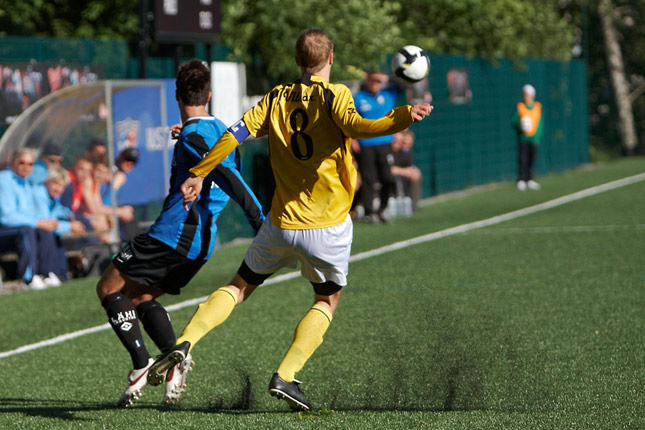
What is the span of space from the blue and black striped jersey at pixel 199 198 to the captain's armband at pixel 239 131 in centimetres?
40

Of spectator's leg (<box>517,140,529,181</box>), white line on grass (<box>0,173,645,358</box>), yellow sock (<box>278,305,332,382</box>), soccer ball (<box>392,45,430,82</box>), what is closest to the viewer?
yellow sock (<box>278,305,332,382</box>)

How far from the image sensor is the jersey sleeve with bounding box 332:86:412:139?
17.1 ft

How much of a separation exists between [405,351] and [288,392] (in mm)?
2019

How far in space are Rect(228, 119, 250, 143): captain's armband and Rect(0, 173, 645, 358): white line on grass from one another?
3284mm

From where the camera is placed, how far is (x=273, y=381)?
5.38 metres

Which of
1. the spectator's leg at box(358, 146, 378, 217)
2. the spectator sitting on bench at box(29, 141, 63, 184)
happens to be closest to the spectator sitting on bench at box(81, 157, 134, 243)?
the spectator sitting on bench at box(29, 141, 63, 184)

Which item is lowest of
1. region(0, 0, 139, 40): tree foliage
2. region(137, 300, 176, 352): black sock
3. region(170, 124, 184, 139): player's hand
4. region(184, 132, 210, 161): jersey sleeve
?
region(137, 300, 176, 352): black sock

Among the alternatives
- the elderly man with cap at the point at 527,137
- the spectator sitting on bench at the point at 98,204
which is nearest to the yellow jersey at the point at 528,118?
the elderly man with cap at the point at 527,137

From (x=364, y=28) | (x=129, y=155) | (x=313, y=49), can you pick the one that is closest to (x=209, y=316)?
(x=313, y=49)

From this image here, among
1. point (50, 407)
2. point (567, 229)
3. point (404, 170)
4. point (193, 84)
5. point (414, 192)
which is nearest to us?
point (193, 84)

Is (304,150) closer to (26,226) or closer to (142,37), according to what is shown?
(26,226)

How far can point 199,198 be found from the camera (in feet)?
20.1

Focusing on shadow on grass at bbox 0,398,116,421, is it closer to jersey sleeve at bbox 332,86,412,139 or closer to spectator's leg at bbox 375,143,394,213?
jersey sleeve at bbox 332,86,412,139

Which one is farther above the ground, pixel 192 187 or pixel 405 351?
pixel 192 187
